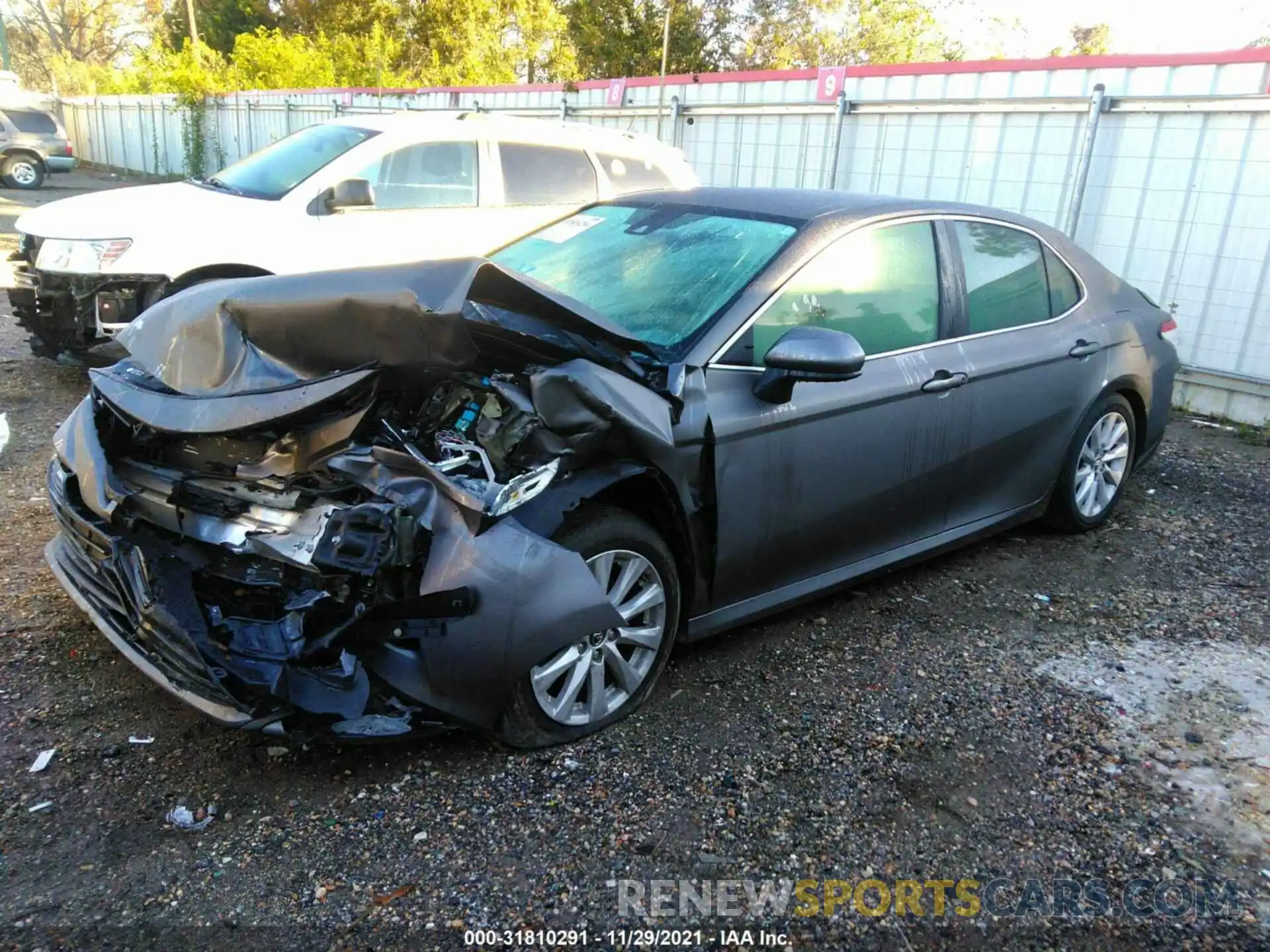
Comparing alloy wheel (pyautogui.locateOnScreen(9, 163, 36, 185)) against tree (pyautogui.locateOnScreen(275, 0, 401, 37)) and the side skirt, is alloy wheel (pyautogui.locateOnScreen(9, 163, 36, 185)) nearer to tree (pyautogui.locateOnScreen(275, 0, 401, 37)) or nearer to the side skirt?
tree (pyautogui.locateOnScreen(275, 0, 401, 37))

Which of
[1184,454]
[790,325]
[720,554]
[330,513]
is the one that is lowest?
[1184,454]

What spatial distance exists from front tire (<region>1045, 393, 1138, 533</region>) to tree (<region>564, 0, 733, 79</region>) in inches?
946

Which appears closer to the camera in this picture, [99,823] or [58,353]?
[99,823]

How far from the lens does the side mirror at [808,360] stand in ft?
10.3

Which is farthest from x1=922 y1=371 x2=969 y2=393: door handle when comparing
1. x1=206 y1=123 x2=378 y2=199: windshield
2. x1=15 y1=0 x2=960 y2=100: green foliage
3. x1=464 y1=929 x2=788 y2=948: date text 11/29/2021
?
x1=15 y1=0 x2=960 y2=100: green foliage

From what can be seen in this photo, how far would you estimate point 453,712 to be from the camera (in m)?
2.68

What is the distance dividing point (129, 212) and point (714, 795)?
18.2 ft

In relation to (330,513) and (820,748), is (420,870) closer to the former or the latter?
(330,513)

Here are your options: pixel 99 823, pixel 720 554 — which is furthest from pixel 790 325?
pixel 99 823

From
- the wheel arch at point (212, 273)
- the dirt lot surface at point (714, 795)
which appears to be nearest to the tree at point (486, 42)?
the wheel arch at point (212, 273)

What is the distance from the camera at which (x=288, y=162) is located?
6.95 metres

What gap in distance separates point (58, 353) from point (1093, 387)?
6.10 metres

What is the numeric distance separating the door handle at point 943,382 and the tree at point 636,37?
24858mm

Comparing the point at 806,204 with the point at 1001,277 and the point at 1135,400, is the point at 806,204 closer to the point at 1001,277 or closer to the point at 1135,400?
the point at 1001,277
